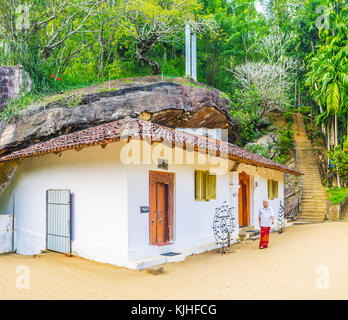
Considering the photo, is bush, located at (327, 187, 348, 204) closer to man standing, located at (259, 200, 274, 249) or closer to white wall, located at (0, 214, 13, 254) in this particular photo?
man standing, located at (259, 200, 274, 249)

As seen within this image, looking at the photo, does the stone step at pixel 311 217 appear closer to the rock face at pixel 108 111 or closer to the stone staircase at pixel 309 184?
the stone staircase at pixel 309 184

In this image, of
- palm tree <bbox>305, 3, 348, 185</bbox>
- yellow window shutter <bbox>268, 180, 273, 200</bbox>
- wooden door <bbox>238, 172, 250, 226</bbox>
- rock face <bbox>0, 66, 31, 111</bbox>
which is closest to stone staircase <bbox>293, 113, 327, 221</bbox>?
palm tree <bbox>305, 3, 348, 185</bbox>

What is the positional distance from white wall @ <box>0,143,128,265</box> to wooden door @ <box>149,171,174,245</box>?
3.48ft

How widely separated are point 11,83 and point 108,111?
400cm

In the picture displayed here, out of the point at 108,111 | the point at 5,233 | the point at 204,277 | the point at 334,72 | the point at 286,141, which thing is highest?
the point at 334,72

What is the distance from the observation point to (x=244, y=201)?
14.1 meters

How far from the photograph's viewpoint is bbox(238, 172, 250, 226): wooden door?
13914 millimetres

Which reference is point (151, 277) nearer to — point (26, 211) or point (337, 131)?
point (26, 211)

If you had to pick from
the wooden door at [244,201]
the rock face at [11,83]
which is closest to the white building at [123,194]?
the wooden door at [244,201]

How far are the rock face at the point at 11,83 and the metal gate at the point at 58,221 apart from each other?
16.2 feet

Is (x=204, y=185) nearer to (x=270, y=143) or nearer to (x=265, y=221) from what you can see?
(x=265, y=221)

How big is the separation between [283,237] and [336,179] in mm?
10734

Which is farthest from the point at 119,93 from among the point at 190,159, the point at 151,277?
the point at 151,277

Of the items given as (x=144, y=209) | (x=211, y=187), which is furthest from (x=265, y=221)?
(x=144, y=209)
